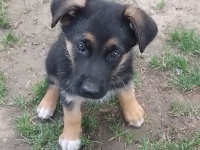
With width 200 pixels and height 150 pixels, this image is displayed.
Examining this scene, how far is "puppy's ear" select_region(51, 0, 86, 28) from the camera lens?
4.05 metres

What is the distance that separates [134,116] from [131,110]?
0.24 feet

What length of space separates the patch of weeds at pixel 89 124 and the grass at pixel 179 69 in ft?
3.42

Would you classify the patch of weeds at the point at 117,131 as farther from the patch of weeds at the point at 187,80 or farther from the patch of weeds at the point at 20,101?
the patch of weeds at the point at 20,101

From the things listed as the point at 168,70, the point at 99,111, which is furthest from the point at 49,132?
the point at 168,70

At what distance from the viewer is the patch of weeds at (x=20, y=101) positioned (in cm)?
514

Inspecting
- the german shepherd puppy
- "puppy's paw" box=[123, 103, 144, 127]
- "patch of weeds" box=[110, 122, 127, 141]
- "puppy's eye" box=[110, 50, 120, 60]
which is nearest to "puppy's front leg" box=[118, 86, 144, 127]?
"puppy's paw" box=[123, 103, 144, 127]

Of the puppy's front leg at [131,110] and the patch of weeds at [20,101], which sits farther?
the patch of weeds at [20,101]

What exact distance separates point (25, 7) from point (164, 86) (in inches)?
83.7

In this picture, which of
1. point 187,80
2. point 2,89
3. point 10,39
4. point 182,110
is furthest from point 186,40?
point 2,89

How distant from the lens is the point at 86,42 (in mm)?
4031

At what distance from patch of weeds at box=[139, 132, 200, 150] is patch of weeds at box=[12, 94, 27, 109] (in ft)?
4.39

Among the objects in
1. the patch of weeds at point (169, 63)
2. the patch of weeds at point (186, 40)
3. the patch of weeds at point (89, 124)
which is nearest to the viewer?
the patch of weeds at point (89, 124)

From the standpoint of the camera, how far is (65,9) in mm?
4051

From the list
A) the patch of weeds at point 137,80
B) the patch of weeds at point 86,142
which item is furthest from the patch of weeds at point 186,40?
the patch of weeds at point 86,142
